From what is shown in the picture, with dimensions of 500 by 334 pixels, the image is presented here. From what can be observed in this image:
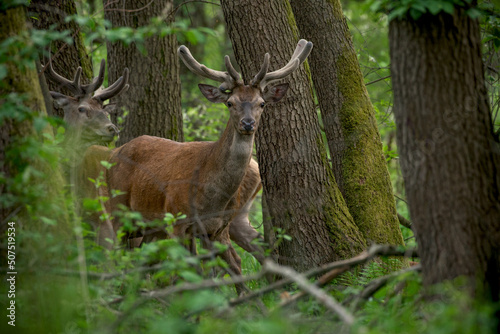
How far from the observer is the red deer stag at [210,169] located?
650cm

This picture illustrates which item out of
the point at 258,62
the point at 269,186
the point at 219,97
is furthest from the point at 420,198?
the point at 219,97

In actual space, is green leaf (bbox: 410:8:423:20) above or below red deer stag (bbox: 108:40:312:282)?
above

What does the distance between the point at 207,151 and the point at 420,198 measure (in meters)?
3.80

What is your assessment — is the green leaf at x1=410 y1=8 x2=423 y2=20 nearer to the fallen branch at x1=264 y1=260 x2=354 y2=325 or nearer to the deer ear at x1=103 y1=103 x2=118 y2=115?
the fallen branch at x1=264 y1=260 x2=354 y2=325

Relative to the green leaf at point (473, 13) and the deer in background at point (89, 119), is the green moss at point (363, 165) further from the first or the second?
the green leaf at point (473, 13)

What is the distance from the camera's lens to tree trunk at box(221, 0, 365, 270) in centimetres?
621

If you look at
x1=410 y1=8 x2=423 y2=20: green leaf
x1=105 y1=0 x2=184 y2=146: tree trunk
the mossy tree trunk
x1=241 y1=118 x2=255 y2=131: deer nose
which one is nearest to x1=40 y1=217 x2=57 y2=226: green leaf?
the mossy tree trunk

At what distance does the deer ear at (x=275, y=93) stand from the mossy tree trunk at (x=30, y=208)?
2.72m

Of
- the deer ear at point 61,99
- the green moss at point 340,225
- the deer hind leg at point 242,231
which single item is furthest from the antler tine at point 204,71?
the deer ear at point 61,99

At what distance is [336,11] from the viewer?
7.20 meters

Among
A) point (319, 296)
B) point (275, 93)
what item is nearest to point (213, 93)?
point (275, 93)

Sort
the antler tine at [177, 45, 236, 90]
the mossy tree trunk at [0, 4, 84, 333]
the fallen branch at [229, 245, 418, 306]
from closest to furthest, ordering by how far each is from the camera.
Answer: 1. the fallen branch at [229, 245, 418, 306]
2. the mossy tree trunk at [0, 4, 84, 333]
3. the antler tine at [177, 45, 236, 90]

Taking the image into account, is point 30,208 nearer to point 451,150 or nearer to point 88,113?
point 451,150

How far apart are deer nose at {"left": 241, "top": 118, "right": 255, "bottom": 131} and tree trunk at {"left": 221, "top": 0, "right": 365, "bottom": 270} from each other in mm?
197
